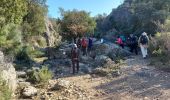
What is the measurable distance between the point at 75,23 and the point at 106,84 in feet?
92.3

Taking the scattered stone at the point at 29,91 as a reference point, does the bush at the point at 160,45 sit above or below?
above

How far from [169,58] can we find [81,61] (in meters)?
5.27

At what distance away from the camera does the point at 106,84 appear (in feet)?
46.7

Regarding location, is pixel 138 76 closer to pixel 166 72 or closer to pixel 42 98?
pixel 166 72

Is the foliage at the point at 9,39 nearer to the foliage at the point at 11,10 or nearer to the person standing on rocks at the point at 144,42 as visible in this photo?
the foliage at the point at 11,10

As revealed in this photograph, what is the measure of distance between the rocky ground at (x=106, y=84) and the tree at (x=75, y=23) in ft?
72.7

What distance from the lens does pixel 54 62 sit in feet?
68.0

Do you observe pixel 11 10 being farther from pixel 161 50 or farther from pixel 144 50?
pixel 161 50

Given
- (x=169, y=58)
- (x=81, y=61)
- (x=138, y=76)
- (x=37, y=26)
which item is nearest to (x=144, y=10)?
(x=37, y=26)

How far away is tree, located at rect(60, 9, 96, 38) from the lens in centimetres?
4072

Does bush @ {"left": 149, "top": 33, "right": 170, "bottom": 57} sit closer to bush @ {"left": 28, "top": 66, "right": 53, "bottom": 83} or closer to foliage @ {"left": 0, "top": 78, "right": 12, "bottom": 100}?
bush @ {"left": 28, "top": 66, "right": 53, "bottom": 83}

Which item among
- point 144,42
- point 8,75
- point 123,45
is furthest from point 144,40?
point 8,75

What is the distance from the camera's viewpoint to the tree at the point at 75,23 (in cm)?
4072

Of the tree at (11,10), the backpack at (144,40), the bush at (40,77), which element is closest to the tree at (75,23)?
the tree at (11,10)
